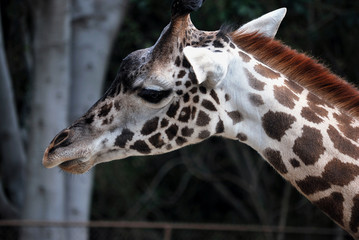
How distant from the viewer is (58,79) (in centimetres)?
761

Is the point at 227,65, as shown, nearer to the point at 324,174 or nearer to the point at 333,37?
the point at 324,174

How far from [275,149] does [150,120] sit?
656 millimetres

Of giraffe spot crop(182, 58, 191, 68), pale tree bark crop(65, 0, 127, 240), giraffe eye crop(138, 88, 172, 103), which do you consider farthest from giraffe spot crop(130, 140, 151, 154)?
pale tree bark crop(65, 0, 127, 240)

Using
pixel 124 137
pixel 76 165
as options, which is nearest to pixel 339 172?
pixel 124 137

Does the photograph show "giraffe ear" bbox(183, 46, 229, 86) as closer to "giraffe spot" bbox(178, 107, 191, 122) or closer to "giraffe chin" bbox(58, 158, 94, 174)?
"giraffe spot" bbox(178, 107, 191, 122)

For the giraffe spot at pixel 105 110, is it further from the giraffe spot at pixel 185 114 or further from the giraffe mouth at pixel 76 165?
the giraffe spot at pixel 185 114

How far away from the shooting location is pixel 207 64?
110 inches

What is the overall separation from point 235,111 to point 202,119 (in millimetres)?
173

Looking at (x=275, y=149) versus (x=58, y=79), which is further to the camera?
(x=58, y=79)

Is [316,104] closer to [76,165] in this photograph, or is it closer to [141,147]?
[141,147]

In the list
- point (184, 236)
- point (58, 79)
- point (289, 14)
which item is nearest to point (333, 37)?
point (289, 14)

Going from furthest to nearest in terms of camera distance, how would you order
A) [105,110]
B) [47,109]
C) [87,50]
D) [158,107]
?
[87,50]
[47,109]
[105,110]
[158,107]

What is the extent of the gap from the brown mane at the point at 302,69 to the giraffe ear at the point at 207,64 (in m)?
0.24

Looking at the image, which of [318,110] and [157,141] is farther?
[157,141]
